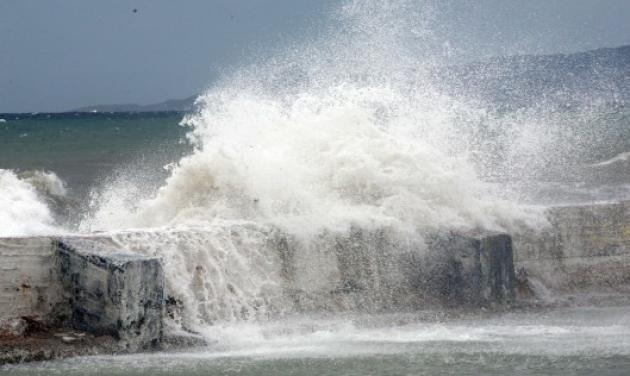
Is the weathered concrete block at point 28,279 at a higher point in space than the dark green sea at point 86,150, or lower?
lower

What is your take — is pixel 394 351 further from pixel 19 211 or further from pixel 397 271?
pixel 19 211

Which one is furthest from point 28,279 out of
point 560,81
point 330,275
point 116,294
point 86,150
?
point 560,81

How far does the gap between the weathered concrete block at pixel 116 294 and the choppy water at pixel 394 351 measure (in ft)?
1.00

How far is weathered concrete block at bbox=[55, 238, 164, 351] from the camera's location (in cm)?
951

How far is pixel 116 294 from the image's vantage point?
951cm

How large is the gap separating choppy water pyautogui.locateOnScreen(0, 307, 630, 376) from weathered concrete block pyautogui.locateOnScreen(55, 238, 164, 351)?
30 cm

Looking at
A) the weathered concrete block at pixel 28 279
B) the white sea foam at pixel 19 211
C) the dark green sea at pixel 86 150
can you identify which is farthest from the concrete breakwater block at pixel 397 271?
the dark green sea at pixel 86 150

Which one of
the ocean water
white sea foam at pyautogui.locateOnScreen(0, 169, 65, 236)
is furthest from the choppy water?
white sea foam at pyautogui.locateOnScreen(0, 169, 65, 236)

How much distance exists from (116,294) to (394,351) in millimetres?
2439

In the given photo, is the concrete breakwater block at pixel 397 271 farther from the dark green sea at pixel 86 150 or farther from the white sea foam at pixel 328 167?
the dark green sea at pixel 86 150

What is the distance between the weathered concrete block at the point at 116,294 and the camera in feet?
31.2

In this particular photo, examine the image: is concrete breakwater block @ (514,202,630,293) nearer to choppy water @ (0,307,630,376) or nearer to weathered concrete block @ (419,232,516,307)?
weathered concrete block @ (419,232,516,307)

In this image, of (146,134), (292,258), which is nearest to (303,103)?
(292,258)

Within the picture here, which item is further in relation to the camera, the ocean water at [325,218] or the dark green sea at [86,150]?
the dark green sea at [86,150]
